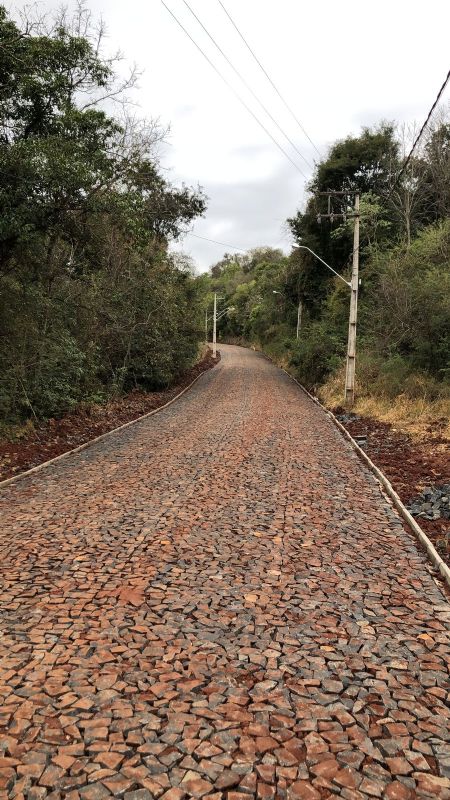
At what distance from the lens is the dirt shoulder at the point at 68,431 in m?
9.99

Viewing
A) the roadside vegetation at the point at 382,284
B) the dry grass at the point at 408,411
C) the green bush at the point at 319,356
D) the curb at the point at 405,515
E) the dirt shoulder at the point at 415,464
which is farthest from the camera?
the green bush at the point at 319,356

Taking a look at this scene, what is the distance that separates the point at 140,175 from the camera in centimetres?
1407

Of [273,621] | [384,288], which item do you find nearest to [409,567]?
[273,621]

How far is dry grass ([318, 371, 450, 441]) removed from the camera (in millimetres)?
12922

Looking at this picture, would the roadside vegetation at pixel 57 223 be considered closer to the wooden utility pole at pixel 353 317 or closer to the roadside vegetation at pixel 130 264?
the roadside vegetation at pixel 130 264

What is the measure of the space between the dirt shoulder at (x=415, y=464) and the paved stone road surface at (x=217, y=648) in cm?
50

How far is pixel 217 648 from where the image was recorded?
3873 millimetres

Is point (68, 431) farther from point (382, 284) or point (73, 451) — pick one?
point (382, 284)

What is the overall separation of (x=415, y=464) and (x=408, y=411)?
5.16 metres

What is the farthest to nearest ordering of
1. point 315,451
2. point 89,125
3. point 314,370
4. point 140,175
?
point 314,370
point 140,175
point 315,451
point 89,125

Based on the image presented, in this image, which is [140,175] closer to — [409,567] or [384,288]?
[384,288]

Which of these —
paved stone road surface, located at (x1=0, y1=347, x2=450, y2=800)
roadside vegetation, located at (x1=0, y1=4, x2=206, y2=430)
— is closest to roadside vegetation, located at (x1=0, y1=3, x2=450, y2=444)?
roadside vegetation, located at (x1=0, y1=4, x2=206, y2=430)

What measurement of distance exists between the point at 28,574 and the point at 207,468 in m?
4.78

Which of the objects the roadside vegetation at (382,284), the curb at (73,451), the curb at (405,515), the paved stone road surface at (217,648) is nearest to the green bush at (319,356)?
the roadside vegetation at (382,284)
